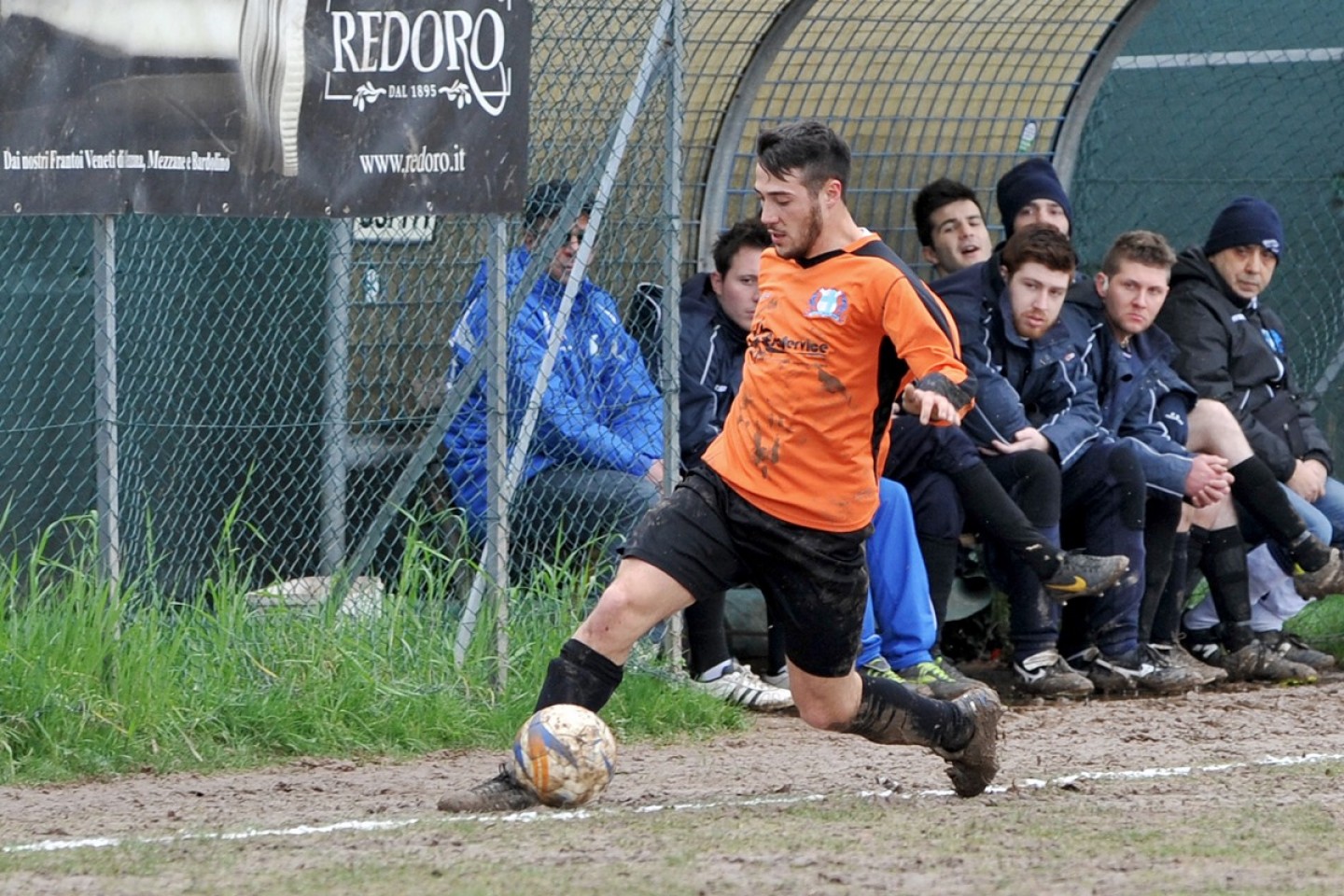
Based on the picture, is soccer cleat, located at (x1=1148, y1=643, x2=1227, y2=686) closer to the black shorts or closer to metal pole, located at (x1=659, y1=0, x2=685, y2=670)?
metal pole, located at (x1=659, y1=0, x2=685, y2=670)

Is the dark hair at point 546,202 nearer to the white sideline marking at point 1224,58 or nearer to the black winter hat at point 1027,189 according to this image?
the black winter hat at point 1027,189

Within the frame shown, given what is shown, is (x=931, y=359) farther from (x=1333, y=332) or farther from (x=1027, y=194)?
(x=1333, y=332)

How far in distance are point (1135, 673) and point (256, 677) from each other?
348cm

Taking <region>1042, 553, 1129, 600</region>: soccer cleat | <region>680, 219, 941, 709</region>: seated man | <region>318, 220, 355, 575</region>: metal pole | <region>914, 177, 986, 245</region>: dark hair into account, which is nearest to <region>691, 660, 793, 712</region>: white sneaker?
<region>680, 219, 941, 709</region>: seated man

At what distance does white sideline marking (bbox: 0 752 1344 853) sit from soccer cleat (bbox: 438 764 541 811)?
32 millimetres

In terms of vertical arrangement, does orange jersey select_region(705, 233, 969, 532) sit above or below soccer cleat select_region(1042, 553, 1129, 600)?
above

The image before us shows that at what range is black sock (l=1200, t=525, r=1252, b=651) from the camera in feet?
28.7

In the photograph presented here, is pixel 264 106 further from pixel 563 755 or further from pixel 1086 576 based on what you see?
pixel 1086 576

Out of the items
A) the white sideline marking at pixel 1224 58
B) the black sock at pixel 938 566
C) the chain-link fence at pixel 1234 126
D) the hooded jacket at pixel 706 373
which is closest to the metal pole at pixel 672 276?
the hooded jacket at pixel 706 373

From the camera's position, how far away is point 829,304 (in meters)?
5.46

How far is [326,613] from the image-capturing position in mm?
6988

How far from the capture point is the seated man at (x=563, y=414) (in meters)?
7.33

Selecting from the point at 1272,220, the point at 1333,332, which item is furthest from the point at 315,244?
the point at 1333,332

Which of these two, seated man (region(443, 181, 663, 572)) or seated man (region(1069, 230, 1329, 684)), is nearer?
seated man (region(443, 181, 663, 572))
